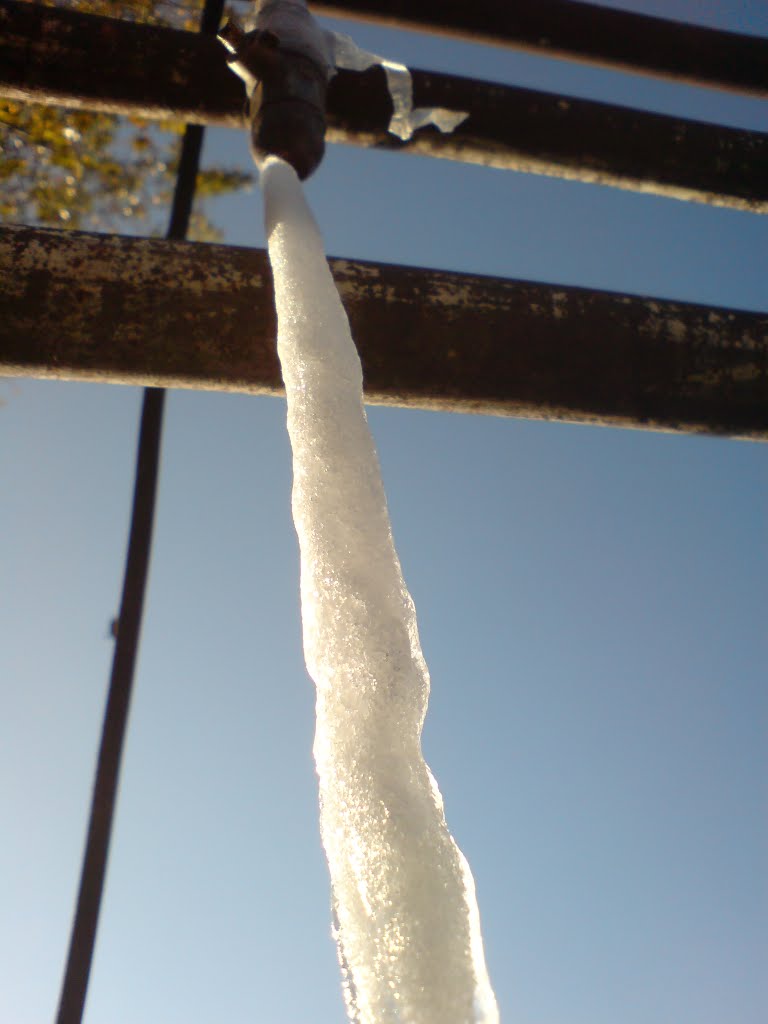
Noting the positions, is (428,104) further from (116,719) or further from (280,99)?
(116,719)

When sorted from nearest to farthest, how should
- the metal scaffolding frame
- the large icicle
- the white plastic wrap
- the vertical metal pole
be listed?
the large icicle
the vertical metal pole
the metal scaffolding frame
the white plastic wrap

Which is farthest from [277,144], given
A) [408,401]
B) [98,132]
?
[98,132]

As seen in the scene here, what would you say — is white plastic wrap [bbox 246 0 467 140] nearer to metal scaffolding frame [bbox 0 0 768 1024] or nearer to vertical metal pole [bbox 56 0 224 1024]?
metal scaffolding frame [bbox 0 0 768 1024]

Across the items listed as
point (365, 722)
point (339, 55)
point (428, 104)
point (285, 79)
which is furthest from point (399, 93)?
point (365, 722)

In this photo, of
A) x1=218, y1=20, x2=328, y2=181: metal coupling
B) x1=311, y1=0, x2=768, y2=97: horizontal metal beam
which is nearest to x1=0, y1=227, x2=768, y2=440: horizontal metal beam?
x1=218, y1=20, x2=328, y2=181: metal coupling

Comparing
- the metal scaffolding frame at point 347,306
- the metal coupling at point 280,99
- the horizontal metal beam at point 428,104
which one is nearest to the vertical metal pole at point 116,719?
the metal scaffolding frame at point 347,306

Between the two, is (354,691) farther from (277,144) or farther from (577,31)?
(577,31)
